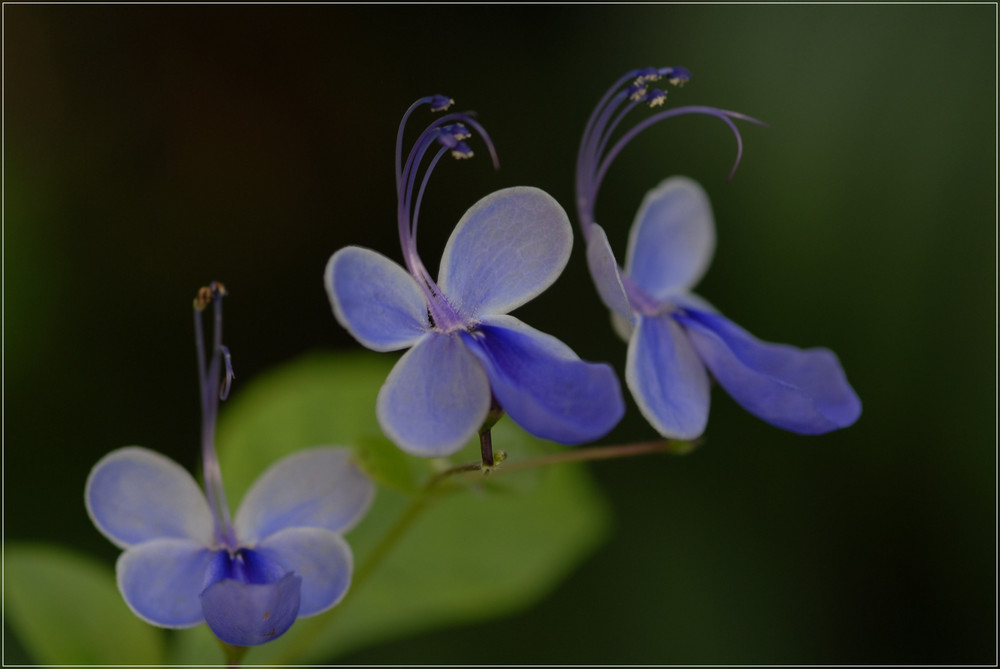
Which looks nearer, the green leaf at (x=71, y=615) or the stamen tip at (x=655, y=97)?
the stamen tip at (x=655, y=97)

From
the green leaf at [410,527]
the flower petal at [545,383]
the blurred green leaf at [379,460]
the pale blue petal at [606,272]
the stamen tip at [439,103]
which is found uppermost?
the stamen tip at [439,103]

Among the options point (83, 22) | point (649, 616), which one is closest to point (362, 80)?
point (83, 22)

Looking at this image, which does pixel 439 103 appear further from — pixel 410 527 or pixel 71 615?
pixel 71 615

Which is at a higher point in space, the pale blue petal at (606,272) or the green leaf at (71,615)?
the pale blue petal at (606,272)

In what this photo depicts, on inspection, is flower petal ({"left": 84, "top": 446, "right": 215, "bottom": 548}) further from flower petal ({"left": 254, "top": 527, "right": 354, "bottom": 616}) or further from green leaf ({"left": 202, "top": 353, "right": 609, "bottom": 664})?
green leaf ({"left": 202, "top": 353, "right": 609, "bottom": 664})

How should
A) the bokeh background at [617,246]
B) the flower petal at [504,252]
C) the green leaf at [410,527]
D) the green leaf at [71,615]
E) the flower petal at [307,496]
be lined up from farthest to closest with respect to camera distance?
the bokeh background at [617,246] < the green leaf at [410,527] < the green leaf at [71,615] < the flower petal at [307,496] < the flower petal at [504,252]

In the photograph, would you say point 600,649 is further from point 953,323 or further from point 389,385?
point 389,385

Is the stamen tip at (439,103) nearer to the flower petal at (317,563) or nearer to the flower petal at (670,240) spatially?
the flower petal at (670,240)

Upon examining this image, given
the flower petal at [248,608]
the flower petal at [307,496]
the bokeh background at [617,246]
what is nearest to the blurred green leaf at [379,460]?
the flower petal at [307,496]
